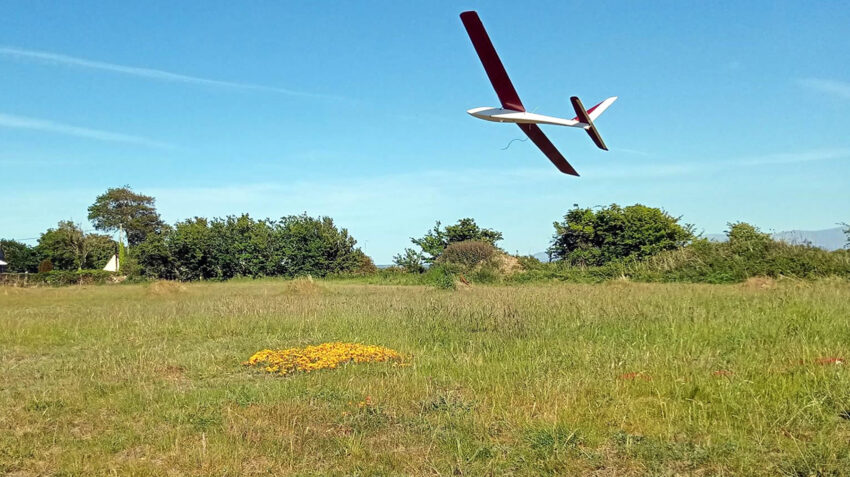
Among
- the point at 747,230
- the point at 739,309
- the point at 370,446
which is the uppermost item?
the point at 747,230

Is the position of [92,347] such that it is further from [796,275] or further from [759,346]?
[796,275]

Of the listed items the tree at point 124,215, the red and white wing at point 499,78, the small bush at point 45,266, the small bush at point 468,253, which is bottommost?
the red and white wing at point 499,78

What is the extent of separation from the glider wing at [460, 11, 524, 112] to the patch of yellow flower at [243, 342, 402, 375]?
16.0 ft

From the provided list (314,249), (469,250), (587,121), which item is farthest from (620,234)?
(587,121)

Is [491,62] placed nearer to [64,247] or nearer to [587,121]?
[587,121]

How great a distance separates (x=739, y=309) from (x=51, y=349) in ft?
37.7

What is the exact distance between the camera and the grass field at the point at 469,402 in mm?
4477

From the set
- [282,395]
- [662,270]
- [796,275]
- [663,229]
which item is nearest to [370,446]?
[282,395]

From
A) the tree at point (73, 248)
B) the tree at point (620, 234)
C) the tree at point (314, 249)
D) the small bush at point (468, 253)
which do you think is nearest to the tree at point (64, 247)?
the tree at point (73, 248)

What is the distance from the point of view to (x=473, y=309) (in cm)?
1204

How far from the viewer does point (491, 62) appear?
3477 millimetres

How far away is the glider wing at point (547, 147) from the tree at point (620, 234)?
91.2ft

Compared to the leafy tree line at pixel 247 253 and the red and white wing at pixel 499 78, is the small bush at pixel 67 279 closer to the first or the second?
the leafy tree line at pixel 247 253

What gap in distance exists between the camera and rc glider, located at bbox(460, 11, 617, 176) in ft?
11.0
